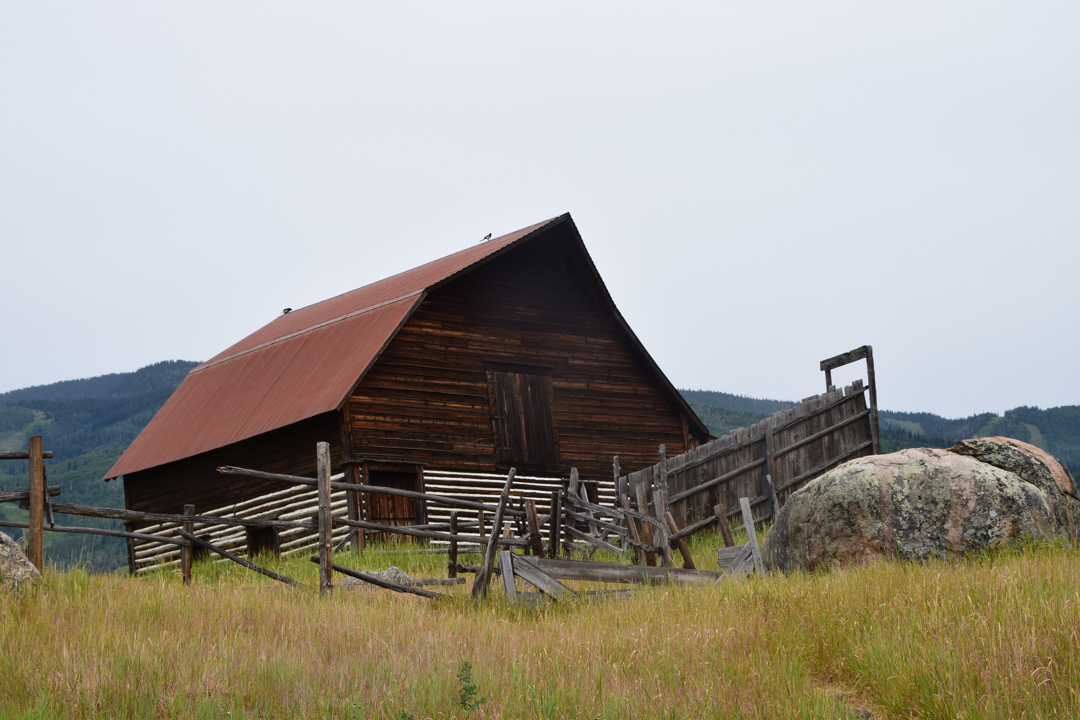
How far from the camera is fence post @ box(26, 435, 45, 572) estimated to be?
9961 millimetres

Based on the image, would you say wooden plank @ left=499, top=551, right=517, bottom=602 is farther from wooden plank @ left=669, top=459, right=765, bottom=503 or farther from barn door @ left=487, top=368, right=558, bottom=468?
barn door @ left=487, top=368, right=558, bottom=468

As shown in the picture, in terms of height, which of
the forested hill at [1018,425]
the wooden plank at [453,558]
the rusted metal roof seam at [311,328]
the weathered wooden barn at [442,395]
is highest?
the rusted metal roof seam at [311,328]

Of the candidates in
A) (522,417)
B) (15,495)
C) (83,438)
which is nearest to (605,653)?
(15,495)

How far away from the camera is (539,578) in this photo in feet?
36.6

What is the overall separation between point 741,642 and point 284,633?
12.7ft

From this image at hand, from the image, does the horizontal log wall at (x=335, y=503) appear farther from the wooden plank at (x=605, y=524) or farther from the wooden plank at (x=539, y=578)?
the wooden plank at (x=539, y=578)

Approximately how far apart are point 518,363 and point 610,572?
11.5m

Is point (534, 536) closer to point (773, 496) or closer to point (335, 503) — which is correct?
point (773, 496)

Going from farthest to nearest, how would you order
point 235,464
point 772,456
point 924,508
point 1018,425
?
point 1018,425, point 235,464, point 772,456, point 924,508

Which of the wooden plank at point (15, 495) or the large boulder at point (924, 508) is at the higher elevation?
the wooden plank at point (15, 495)

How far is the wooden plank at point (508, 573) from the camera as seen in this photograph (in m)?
11.0

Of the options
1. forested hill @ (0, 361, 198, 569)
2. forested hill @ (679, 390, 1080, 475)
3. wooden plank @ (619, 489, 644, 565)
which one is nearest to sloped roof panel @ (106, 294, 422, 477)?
wooden plank @ (619, 489, 644, 565)

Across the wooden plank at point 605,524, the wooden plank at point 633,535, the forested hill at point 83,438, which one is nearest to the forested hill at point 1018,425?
the forested hill at point 83,438

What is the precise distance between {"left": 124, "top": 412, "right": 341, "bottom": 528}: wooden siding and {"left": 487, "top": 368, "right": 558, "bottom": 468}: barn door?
3804mm
